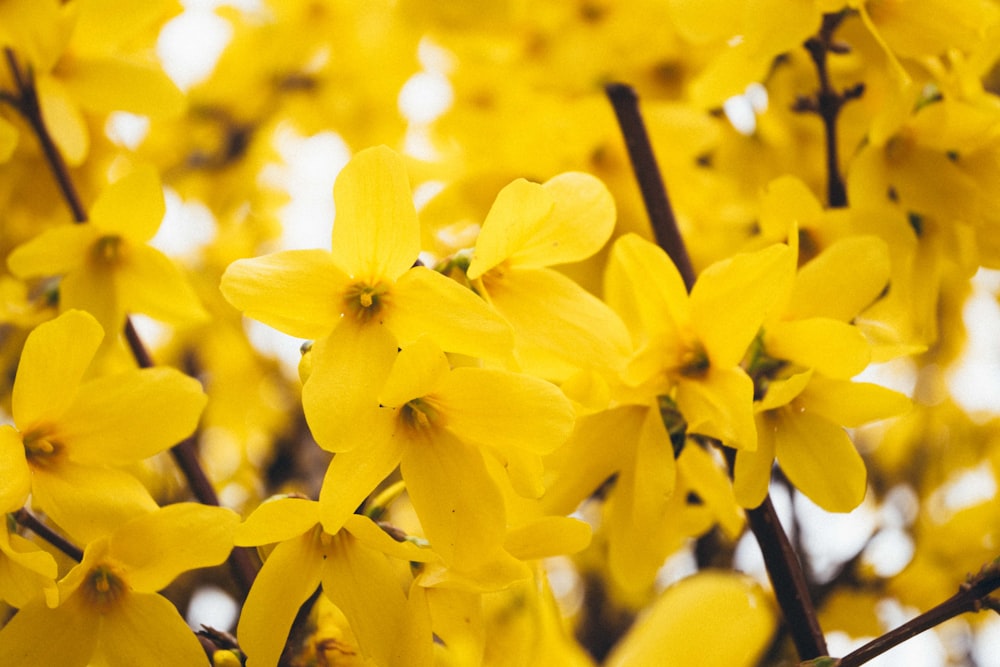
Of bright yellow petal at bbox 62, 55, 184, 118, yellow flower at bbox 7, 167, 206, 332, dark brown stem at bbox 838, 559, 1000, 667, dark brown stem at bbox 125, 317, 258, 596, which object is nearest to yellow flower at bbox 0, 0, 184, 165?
bright yellow petal at bbox 62, 55, 184, 118

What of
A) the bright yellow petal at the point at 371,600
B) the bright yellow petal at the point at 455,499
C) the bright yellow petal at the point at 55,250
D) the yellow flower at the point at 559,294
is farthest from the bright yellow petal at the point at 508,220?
the bright yellow petal at the point at 55,250

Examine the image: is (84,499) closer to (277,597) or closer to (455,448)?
(277,597)

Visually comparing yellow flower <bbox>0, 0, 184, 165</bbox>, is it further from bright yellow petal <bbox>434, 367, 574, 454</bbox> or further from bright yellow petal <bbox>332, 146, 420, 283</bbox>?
bright yellow petal <bbox>434, 367, 574, 454</bbox>

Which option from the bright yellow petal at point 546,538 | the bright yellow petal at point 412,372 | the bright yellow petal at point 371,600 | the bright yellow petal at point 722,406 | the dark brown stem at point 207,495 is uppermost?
the bright yellow petal at point 412,372

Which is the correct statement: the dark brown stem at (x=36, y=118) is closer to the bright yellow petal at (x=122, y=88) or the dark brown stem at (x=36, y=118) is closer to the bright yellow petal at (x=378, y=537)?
the bright yellow petal at (x=122, y=88)

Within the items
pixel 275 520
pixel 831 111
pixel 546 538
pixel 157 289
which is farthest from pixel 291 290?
pixel 831 111

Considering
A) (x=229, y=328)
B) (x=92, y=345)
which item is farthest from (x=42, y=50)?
(x=229, y=328)
